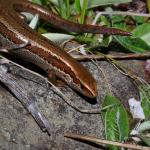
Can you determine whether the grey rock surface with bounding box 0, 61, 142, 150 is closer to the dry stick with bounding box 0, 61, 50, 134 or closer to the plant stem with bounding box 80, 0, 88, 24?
the dry stick with bounding box 0, 61, 50, 134

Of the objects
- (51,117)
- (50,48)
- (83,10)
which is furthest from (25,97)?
(83,10)

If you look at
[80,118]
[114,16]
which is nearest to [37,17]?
[114,16]

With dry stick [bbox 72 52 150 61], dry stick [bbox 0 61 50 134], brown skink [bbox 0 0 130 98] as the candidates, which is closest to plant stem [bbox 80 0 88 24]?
brown skink [bbox 0 0 130 98]

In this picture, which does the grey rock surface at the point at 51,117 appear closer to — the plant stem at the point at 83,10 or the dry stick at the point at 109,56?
the dry stick at the point at 109,56

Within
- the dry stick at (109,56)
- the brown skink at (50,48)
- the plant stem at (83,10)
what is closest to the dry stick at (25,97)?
the brown skink at (50,48)

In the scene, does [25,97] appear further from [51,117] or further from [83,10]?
[83,10]

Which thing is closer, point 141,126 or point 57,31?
point 141,126

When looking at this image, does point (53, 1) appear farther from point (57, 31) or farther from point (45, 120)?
point (45, 120)
